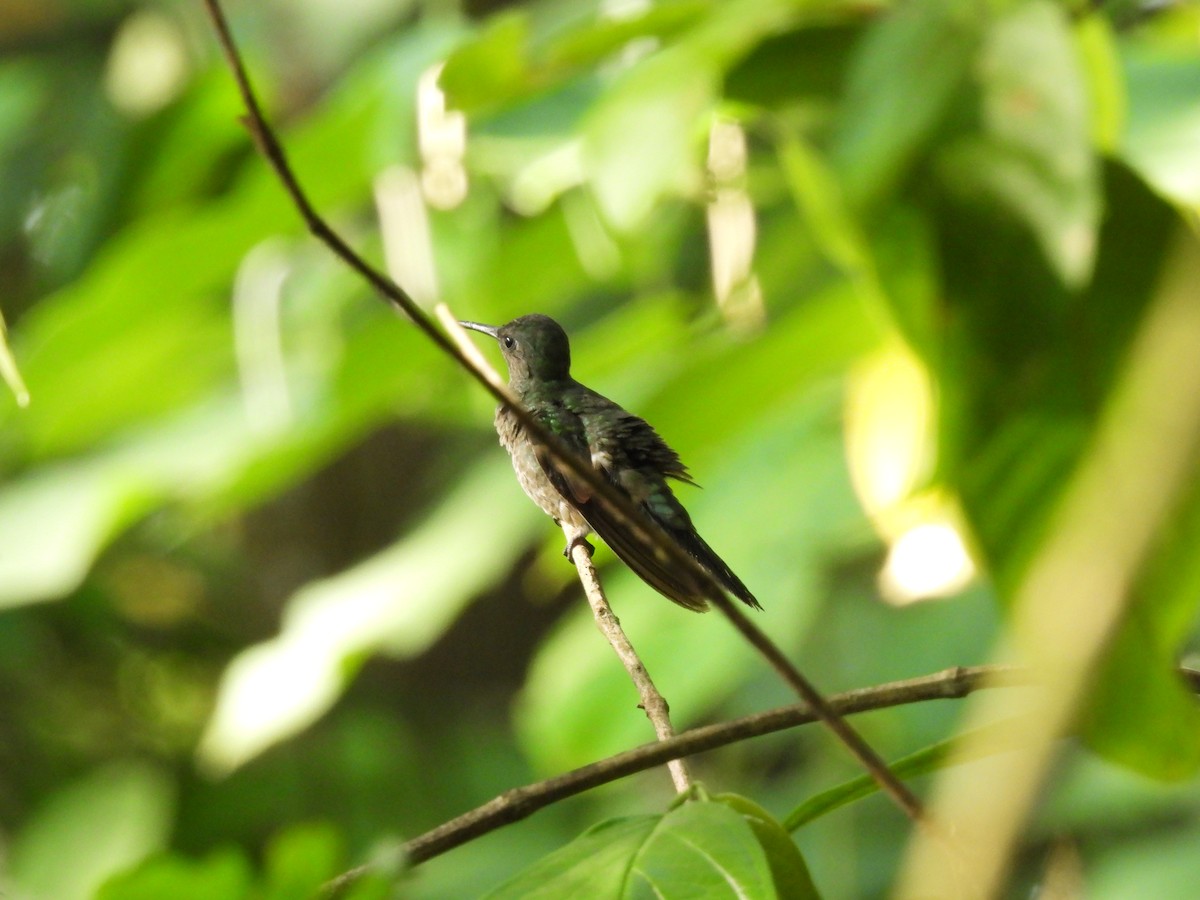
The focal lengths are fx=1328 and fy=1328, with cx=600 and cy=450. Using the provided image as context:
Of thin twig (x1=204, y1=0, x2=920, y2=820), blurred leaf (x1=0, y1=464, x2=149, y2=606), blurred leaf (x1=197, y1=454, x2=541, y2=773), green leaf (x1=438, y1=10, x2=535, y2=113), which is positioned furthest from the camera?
blurred leaf (x1=0, y1=464, x2=149, y2=606)

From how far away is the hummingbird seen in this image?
3.00ft

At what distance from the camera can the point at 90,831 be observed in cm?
353

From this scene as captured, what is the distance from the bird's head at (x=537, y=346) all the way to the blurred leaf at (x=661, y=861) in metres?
0.39

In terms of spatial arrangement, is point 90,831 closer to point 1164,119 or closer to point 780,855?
point 1164,119

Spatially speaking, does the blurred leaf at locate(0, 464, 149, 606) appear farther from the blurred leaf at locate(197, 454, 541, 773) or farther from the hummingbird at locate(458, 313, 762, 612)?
the hummingbird at locate(458, 313, 762, 612)

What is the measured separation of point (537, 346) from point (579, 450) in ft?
0.30

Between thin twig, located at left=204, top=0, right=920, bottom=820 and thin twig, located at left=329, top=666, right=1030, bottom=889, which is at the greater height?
thin twig, located at left=204, top=0, right=920, bottom=820

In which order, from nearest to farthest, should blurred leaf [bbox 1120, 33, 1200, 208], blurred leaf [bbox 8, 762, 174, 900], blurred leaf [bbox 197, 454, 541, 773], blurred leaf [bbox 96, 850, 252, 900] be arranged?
1. blurred leaf [bbox 96, 850, 252, 900]
2. blurred leaf [bbox 1120, 33, 1200, 208]
3. blurred leaf [bbox 197, 454, 541, 773]
4. blurred leaf [bbox 8, 762, 174, 900]

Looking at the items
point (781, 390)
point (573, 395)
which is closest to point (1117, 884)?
point (781, 390)

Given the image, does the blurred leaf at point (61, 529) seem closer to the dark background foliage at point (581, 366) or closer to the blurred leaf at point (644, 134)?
the dark background foliage at point (581, 366)

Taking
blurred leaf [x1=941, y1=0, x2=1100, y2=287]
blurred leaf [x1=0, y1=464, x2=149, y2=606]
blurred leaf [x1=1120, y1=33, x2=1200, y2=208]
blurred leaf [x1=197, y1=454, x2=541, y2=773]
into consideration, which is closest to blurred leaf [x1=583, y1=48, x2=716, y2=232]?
blurred leaf [x1=941, y1=0, x2=1100, y2=287]

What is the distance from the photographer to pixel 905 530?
150cm

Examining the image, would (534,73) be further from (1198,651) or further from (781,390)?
(1198,651)

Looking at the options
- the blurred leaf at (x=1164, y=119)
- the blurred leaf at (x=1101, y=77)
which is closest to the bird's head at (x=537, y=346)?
the blurred leaf at (x=1101, y=77)
